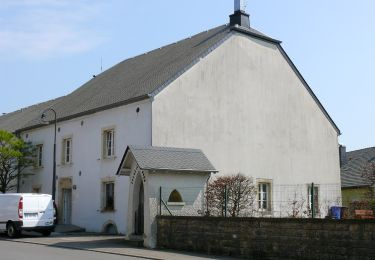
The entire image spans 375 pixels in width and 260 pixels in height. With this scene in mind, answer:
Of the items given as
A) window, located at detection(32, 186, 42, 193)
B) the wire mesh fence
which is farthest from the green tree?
the wire mesh fence

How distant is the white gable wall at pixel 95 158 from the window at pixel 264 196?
7.15 metres

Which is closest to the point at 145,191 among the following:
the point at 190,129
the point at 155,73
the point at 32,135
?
the point at 190,129

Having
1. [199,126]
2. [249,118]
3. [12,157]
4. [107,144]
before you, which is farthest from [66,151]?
[249,118]

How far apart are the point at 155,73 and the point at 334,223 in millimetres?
15867

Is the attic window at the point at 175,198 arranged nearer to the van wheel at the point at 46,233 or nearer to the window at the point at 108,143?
the van wheel at the point at 46,233

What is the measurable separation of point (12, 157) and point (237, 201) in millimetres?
15613

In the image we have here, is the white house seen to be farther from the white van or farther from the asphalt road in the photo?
the asphalt road

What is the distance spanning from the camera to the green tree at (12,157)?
32.5 meters

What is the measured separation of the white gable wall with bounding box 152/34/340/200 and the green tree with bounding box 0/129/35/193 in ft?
37.0

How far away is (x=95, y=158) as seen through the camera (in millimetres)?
29172

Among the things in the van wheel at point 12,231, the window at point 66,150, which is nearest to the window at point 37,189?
the window at point 66,150

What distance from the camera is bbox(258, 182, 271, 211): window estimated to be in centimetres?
2939

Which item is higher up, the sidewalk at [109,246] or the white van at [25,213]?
the white van at [25,213]

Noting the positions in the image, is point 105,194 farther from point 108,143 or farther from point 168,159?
point 168,159
